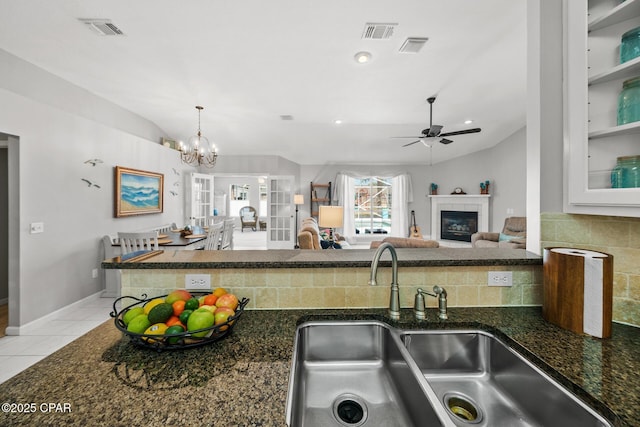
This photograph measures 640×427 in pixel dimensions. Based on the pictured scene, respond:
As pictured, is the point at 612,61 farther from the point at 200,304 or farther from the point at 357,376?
the point at 200,304

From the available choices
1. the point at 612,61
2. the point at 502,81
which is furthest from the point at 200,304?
the point at 502,81

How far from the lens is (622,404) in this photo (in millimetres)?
616

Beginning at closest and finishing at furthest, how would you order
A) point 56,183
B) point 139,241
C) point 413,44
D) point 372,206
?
point 413,44 → point 56,183 → point 139,241 → point 372,206

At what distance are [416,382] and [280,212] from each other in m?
6.36

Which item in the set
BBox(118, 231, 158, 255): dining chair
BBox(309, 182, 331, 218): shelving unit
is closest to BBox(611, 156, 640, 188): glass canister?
BBox(118, 231, 158, 255): dining chair

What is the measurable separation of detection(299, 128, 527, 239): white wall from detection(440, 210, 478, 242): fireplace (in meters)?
0.38

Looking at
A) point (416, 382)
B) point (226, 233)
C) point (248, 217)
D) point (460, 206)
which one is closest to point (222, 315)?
point (416, 382)

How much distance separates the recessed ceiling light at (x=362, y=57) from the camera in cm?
278

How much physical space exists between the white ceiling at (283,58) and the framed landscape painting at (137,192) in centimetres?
108

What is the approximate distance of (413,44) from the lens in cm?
259

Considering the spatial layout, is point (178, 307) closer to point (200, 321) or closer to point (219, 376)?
point (200, 321)

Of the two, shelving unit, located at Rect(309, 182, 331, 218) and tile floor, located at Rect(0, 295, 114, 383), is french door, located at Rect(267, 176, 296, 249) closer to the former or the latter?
shelving unit, located at Rect(309, 182, 331, 218)

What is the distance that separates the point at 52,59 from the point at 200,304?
3.65 m

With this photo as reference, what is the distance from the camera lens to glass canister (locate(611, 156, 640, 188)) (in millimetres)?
914
